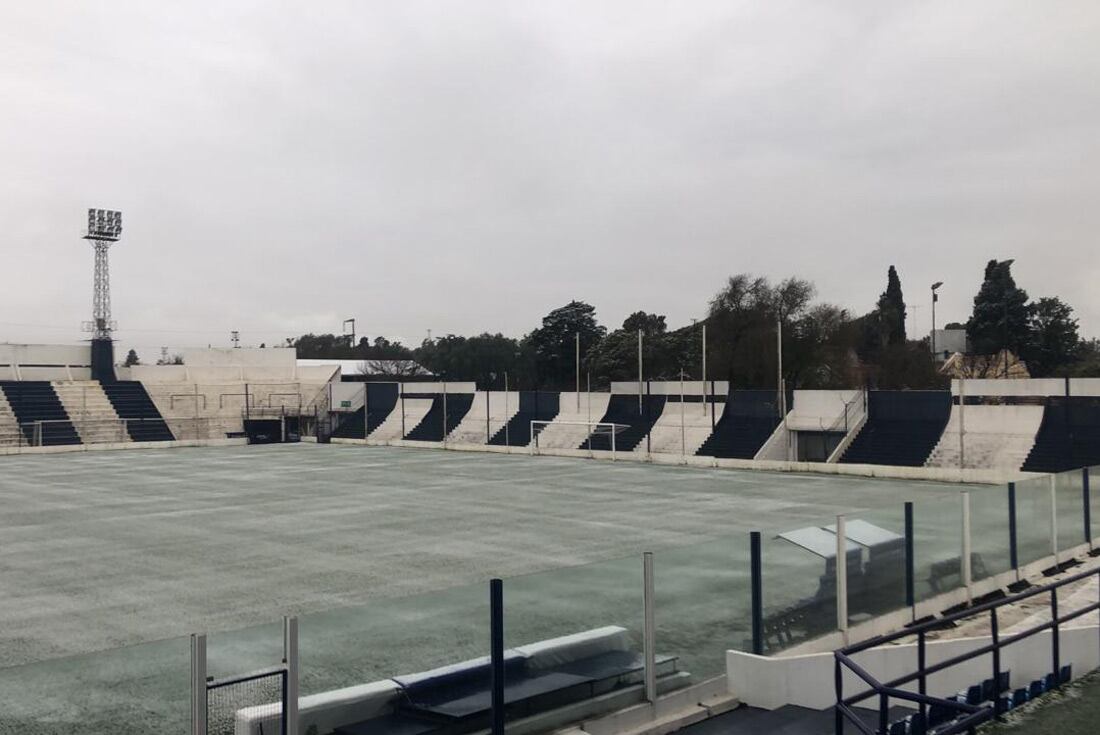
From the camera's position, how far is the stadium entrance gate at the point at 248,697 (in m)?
6.11

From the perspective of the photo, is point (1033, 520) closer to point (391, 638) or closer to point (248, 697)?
point (391, 638)

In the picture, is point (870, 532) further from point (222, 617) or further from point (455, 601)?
point (222, 617)

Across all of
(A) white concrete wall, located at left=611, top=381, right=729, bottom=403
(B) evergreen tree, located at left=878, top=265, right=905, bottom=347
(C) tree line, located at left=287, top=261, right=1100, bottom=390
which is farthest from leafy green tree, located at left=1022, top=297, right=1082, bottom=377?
(A) white concrete wall, located at left=611, top=381, right=729, bottom=403

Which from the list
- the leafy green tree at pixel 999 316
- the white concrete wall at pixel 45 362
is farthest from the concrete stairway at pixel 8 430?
the leafy green tree at pixel 999 316

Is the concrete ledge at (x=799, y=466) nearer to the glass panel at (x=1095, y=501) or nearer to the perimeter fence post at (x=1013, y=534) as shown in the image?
the glass panel at (x=1095, y=501)

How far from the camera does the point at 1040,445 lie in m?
35.6

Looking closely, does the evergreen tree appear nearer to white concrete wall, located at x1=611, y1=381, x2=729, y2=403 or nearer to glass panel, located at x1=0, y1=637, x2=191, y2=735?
white concrete wall, located at x1=611, y1=381, x2=729, y2=403

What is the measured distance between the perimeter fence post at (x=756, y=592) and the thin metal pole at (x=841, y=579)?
4.23 feet

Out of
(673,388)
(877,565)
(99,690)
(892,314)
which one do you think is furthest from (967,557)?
(892,314)

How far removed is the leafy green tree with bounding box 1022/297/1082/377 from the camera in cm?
7712

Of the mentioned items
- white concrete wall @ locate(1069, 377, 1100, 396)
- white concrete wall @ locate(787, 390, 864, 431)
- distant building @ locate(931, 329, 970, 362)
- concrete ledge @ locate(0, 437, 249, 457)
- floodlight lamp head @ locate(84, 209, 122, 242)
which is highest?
floodlight lamp head @ locate(84, 209, 122, 242)

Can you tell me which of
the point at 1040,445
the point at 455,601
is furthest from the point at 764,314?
the point at 455,601

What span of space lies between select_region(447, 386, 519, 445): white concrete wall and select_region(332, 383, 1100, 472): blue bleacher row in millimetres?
488

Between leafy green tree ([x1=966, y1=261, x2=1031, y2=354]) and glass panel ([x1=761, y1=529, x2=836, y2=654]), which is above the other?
leafy green tree ([x1=966, y1=261, x2=1031, y2=354])
